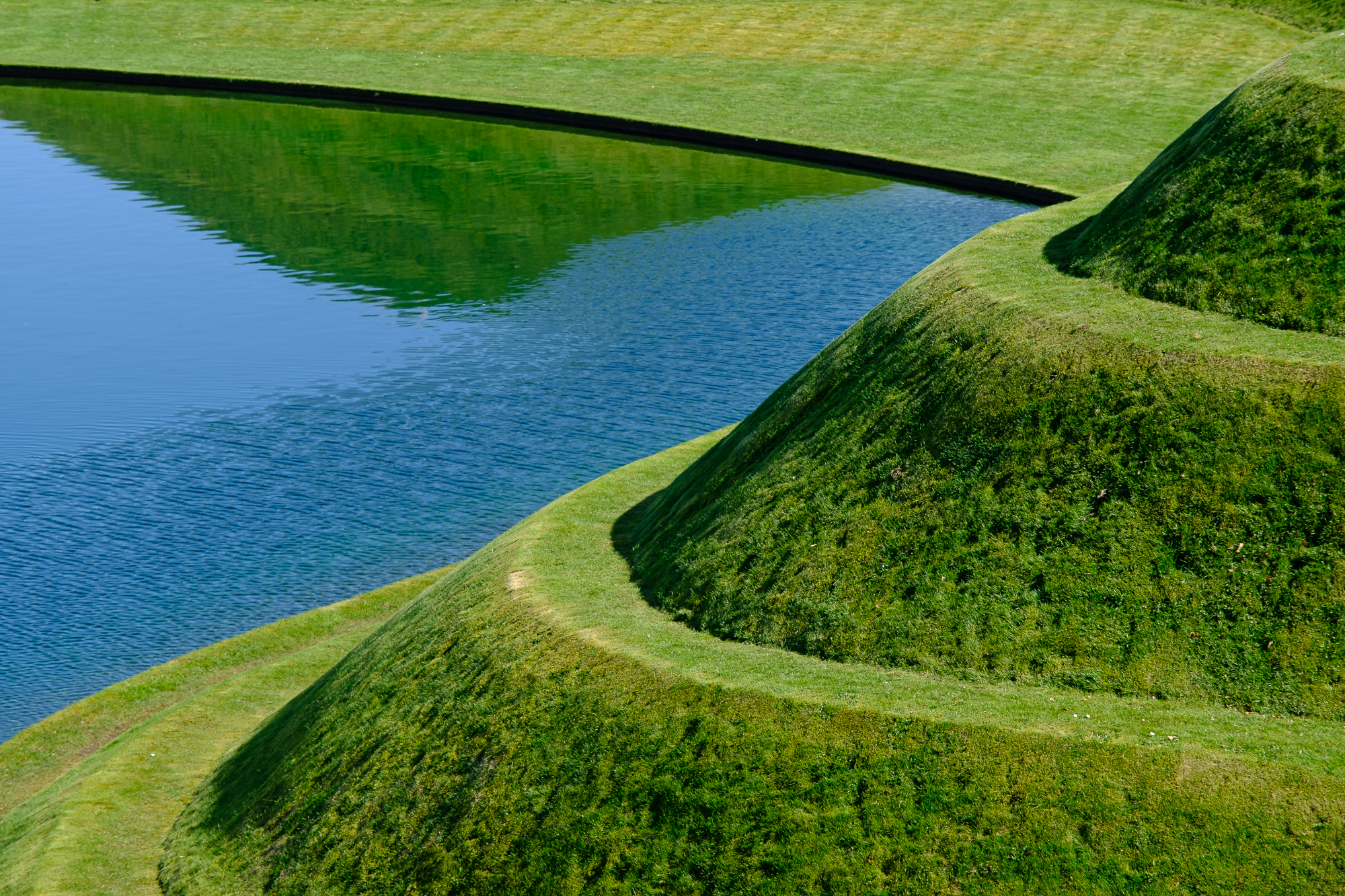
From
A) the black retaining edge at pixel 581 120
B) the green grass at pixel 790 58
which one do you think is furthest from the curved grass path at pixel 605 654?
the green grass at pixel 790 58

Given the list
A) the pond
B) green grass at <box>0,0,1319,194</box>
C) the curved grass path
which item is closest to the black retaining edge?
green grass at <box>0,0,1319,194</box>

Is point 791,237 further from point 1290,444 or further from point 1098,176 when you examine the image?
point 1290,444

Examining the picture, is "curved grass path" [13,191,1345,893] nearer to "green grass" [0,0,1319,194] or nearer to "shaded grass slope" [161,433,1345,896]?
"shaded grass slope" [161,433,1345,896]

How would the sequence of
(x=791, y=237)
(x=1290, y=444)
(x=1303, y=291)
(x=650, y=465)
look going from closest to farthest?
1. (x=1290, y=444)
2. (x=1303, y=291)
3. (x=650, y=465)
4. (x=791, y=237)

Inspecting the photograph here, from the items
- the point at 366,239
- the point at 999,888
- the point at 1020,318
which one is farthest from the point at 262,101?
the point at 999,888

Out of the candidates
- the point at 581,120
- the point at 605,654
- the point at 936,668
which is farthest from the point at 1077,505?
the point at 581,120
